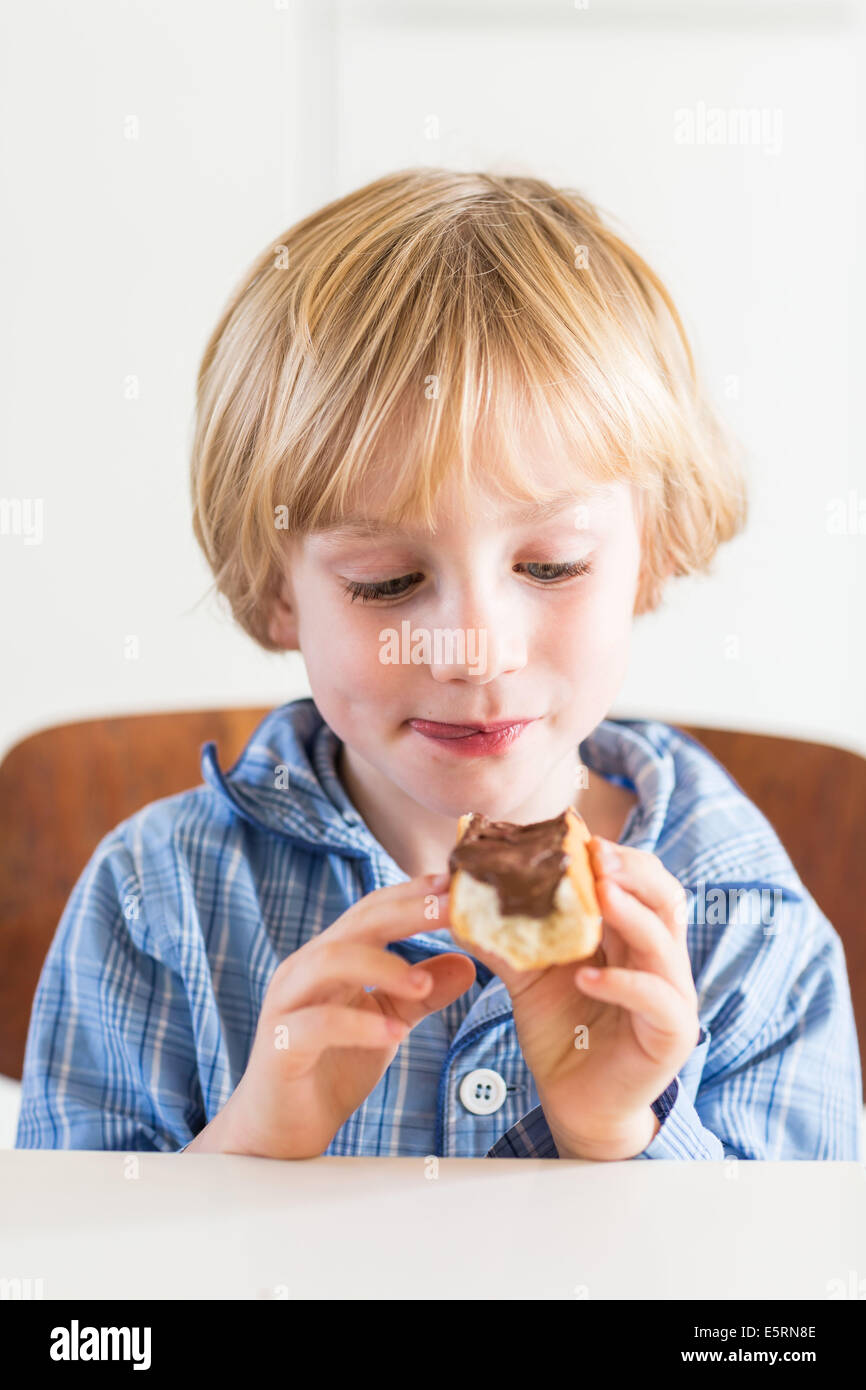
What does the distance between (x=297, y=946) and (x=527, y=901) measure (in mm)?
456

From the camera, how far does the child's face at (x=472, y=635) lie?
0.81m

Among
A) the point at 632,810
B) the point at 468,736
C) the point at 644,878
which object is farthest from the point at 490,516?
the point at 632,810

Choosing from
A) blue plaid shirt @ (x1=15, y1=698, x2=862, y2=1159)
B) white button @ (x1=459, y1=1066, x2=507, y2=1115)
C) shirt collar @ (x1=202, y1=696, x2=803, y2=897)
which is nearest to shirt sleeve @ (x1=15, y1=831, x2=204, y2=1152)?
blue plaid shirt @ (x1=15, y1=698, x2=862, y2=1159)

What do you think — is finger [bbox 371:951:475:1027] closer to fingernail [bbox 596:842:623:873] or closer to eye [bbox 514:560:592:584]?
fingernail [bbox 596:842:623:873]

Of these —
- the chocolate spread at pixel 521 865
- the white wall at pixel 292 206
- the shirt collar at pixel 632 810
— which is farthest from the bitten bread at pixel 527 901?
the white wall at pixel 292 206

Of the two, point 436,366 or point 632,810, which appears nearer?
point 436,366

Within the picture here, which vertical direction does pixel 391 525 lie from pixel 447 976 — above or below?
above

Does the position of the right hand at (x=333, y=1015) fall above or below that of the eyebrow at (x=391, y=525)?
below

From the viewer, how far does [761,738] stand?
4.48ft

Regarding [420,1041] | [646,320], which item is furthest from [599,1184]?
[646,320]

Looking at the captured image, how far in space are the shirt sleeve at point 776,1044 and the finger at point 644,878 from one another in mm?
235

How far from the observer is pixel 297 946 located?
1033 millimetres

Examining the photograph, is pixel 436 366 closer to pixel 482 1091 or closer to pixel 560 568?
pixel 560 568

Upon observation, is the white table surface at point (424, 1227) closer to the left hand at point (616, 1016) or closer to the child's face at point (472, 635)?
the left hand at point (616, 1016)
